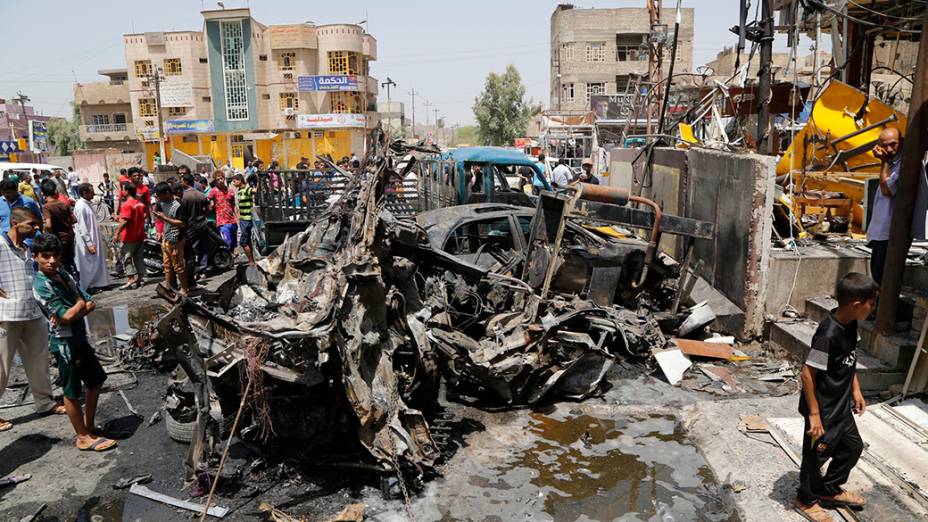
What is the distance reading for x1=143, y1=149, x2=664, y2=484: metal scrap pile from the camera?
13.0 feet

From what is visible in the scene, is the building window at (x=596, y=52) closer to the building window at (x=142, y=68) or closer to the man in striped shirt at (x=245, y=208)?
the building window at (x=142, y=68)

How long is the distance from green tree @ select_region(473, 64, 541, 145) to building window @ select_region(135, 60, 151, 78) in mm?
30339

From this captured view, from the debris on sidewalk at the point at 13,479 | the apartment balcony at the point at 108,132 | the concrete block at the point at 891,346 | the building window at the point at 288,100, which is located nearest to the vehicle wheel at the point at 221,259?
the debris on sidewalk at the point at 13,479

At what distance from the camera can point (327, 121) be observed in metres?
50.7

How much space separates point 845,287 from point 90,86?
228ft

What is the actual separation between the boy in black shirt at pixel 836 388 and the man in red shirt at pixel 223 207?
421 inches

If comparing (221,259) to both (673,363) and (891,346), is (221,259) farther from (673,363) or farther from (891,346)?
(891,346)

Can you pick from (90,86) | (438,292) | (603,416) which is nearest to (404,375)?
(438,292)

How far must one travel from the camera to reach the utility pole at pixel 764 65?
8469 millimetres

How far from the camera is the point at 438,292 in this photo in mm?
6176

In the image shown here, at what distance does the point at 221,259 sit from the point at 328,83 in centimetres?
4223

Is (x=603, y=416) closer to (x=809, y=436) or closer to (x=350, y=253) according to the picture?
(x=809, y=436)

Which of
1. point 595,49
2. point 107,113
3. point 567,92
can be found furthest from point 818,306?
point 107,113

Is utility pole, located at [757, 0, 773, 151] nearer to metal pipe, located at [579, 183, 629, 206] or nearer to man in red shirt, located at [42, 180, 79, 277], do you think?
metal pipe, located at [579, 183, 629, 206]
